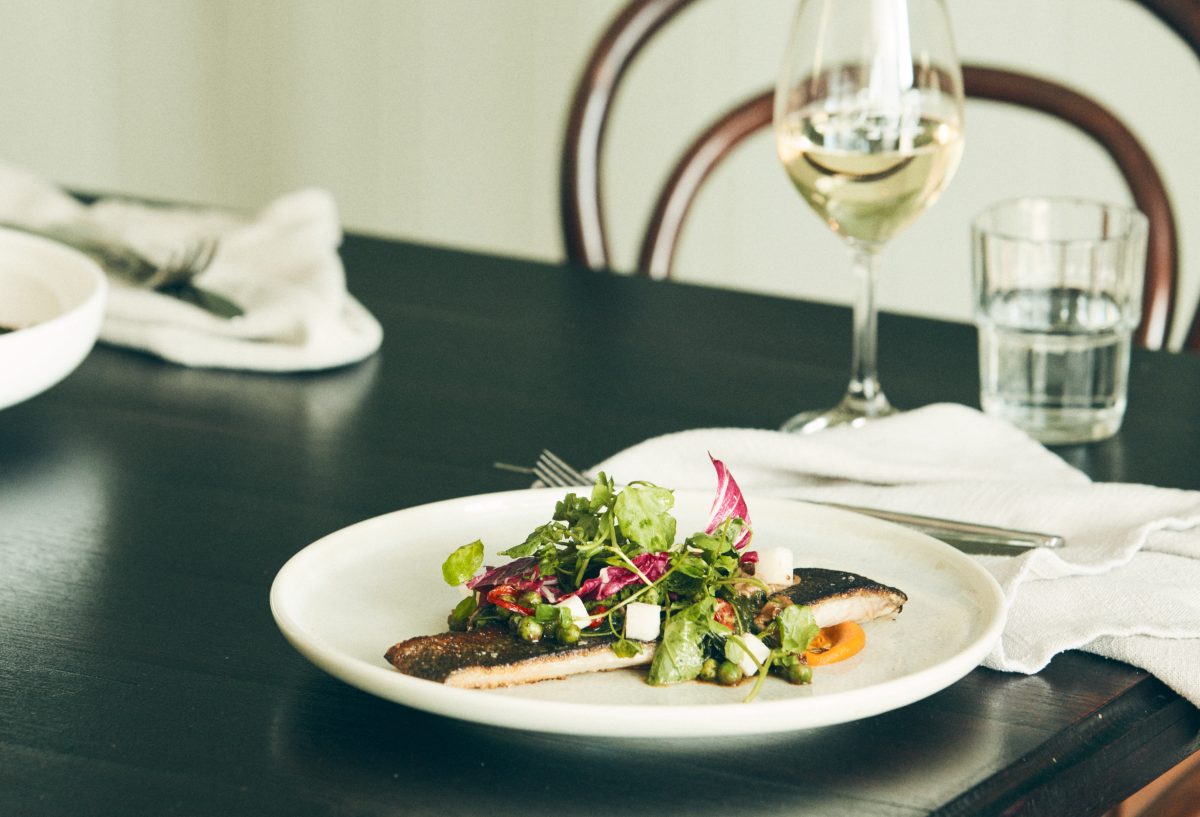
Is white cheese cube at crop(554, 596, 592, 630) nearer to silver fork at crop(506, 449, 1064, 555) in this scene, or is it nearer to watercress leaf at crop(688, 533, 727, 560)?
watercress leaf at crop(688, 533, 727, 560)

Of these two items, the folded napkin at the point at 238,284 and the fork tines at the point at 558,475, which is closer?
the fork tines at the point at 558,475

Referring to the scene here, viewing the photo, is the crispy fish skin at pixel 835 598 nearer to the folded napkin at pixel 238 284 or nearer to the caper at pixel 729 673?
the caper at pixel 729 673

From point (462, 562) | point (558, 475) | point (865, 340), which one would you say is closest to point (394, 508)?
point (558, 475)

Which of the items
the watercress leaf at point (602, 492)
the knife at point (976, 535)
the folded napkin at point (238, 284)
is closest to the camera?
the watercress leaf at point (602, 492)

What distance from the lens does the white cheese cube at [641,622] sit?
592 millimetres

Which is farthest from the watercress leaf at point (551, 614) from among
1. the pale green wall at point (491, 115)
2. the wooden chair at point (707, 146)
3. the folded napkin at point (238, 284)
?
the pale green wall at point (491, 115)

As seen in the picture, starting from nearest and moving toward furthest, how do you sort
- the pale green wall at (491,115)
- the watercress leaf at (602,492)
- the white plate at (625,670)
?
the white plate at (625,670), the watercress leaf at (602,492), the pale green wall at (491,115)

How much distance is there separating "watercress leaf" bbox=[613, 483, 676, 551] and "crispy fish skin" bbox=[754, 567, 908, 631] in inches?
1.9

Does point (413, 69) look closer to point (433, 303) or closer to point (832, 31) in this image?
point (433, 303)

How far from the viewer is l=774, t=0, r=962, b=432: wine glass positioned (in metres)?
0.92

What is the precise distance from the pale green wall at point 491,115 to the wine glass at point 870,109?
1.73 meters

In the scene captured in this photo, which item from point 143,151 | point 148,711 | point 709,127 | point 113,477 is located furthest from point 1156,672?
point 143,151

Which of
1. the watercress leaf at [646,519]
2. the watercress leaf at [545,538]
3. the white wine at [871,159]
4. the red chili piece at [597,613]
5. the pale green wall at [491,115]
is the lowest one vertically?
the pale green wall at [491,115]

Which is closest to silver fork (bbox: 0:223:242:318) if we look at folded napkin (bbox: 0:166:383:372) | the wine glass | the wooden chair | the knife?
folded napkin (bbox: 0:166:383:372)
